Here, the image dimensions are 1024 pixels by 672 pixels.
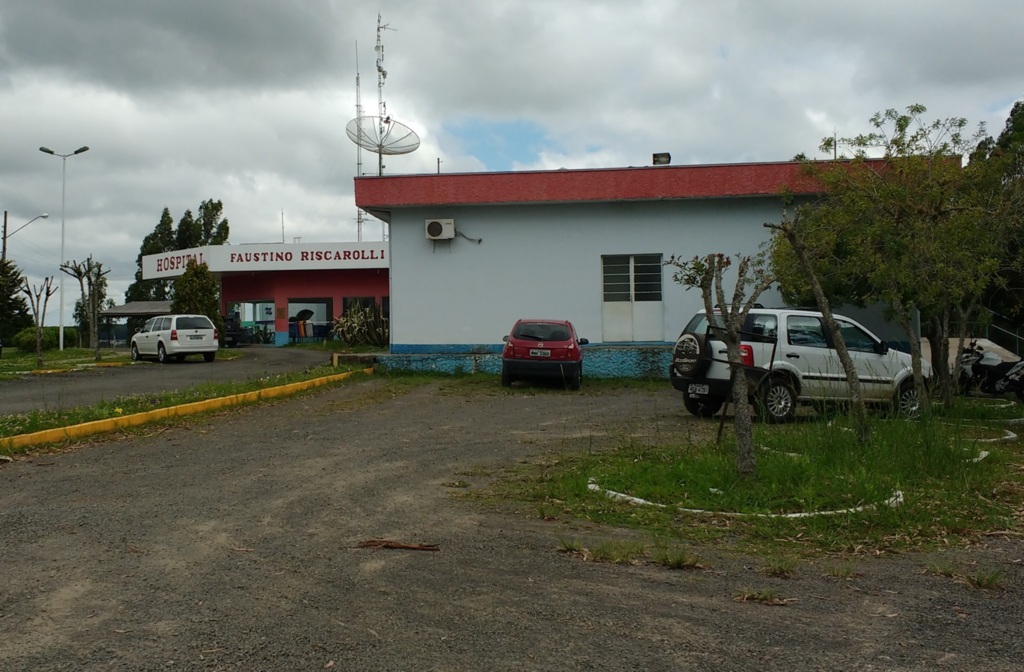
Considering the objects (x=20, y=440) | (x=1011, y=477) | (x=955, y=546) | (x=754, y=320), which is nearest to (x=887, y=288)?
(x=754, y=320)

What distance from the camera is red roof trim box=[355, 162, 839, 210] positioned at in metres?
20.0

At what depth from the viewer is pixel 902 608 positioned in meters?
4.66

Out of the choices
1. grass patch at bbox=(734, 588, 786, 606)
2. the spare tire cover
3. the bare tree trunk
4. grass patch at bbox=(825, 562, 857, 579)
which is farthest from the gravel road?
the bare tree trunk

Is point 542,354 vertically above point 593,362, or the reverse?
point 542,354

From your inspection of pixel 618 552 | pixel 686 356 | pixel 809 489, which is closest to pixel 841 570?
pixel 618 552

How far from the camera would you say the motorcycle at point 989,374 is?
15703 millimetres

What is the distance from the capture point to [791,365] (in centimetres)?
1252

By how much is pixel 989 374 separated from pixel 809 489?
12535 mm

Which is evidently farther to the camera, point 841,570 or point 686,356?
point 686,356

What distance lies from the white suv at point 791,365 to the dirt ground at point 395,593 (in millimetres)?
5240

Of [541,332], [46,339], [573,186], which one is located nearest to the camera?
[541,332]

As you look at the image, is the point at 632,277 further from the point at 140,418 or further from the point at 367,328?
the point at 140,418

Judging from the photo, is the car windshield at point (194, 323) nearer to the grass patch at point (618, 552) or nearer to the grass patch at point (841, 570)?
the grass patch at point (618, 552)

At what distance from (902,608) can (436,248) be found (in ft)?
56.4
